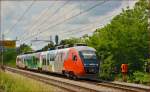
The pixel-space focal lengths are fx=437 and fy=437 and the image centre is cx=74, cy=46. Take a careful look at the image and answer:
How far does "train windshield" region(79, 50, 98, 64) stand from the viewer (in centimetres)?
3366

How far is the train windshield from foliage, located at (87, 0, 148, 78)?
8.68 feet

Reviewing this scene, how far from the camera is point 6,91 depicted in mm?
21422

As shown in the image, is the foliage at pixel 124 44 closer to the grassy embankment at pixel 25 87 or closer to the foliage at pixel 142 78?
the foliage at pixel 142 78

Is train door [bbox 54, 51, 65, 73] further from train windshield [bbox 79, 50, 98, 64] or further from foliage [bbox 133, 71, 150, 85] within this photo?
foliage [bbox 133, 71, 150, 85]

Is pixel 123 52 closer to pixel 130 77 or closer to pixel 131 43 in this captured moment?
pixel 131 43

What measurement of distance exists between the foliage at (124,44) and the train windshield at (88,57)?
2.65 m

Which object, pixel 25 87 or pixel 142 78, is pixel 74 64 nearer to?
pixel 142 78

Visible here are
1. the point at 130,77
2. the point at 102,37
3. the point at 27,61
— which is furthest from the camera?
the point at 27,61

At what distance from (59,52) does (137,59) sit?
25.3 feet

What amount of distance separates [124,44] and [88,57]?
3905 mm

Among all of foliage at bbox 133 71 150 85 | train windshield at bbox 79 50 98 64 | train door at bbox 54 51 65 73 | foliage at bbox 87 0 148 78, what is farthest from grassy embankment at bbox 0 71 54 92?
train door at bbox 54 51 65 73

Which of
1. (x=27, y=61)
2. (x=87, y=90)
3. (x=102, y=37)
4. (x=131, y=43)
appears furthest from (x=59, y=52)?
(x=27, y=61)

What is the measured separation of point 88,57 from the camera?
33938mm

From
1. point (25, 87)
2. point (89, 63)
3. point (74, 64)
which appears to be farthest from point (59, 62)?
point (25, 87)
